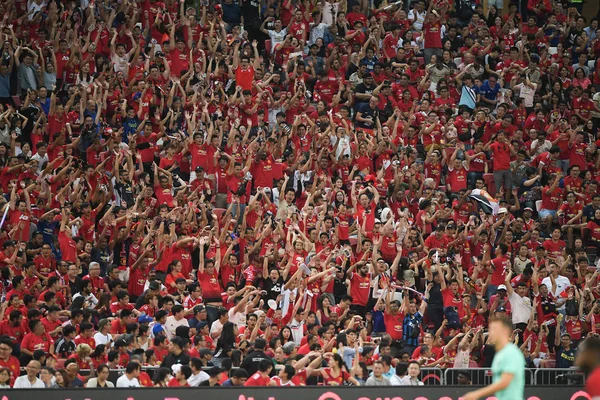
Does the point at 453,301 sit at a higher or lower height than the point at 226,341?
higher

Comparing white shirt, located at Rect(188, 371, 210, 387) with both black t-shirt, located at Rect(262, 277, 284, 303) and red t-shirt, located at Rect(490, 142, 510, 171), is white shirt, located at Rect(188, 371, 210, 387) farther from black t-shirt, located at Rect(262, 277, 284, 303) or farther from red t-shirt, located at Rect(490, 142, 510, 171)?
red t-shirt, located at Rect(490, 142, 510, 171)

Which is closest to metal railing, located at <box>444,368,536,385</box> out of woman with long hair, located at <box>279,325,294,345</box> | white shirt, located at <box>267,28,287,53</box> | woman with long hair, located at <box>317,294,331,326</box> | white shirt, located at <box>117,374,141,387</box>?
woman with long hair, located at <box>279,325,294,345</box>

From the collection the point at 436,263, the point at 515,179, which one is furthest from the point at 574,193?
the point at 436,263

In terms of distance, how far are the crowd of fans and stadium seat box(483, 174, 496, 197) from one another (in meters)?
0.05

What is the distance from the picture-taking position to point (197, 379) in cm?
1588

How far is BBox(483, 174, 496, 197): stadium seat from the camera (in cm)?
2514

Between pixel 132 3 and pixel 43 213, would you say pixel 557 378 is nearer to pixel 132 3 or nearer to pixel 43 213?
pixel 43 213

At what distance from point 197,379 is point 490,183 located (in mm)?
11361

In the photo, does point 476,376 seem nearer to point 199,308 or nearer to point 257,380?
point 257,380

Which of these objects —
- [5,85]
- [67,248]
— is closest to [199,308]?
[67,248]

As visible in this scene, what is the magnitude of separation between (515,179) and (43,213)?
1056 centimetres

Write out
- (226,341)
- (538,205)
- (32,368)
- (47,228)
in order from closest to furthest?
(32,368), (226,341), (47,228), (538,205)

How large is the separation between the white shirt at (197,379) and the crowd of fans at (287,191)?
0.6 inches

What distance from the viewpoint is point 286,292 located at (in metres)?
20.3
